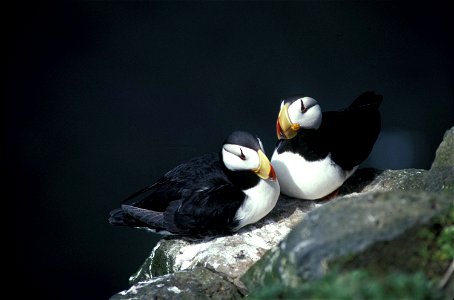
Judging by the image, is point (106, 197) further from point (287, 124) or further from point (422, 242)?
point (422, 242)

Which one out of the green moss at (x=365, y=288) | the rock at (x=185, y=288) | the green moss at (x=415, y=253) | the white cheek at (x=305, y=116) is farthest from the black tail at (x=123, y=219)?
the green moss at (x=365, y=288)

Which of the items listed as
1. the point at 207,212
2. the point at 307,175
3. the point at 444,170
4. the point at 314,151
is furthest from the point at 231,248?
the point at 444,170

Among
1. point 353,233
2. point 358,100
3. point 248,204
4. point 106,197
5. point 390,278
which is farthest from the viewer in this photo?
point 106,197

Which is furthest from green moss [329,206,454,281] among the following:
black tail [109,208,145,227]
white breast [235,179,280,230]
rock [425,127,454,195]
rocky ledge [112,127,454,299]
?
black tail [109,208,145,227]

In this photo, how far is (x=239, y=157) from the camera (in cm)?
411

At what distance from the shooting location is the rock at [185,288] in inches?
145

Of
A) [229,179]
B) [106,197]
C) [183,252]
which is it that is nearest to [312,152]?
[229,179]

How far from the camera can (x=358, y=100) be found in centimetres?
490

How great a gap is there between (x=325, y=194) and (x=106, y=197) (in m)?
3.93

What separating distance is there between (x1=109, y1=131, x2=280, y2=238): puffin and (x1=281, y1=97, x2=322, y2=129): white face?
0.24 metres

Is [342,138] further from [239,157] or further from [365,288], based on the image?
[365,288]

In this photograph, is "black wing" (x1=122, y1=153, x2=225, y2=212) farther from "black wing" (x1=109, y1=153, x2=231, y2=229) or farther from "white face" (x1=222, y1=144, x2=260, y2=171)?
"white face" (x1=222, y1=144, x2=260, y2=171)

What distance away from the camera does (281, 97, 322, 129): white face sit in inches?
169

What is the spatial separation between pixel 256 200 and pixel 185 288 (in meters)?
0.66
